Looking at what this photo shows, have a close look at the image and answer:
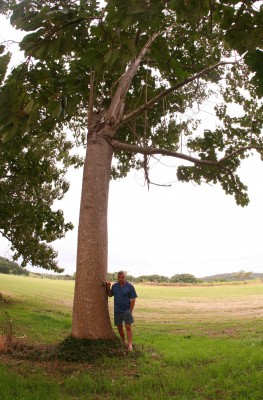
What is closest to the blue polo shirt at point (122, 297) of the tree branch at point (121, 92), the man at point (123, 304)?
the man at point (123, 304)

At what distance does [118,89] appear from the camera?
942cm

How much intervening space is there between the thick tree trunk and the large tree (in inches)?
0.8

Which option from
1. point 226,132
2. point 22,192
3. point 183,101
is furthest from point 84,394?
point 22,192

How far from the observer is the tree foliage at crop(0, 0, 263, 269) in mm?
2605

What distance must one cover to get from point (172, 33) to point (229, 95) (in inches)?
119

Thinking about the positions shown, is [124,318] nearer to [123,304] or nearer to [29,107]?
[123,304]

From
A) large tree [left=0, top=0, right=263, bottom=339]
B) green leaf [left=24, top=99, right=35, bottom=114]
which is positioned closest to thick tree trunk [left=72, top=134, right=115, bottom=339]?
large tree [left=0, top=0, right=263, bottom=339]

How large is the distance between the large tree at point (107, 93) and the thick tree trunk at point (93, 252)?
0.07ft

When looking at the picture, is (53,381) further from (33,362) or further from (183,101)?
(183,101)

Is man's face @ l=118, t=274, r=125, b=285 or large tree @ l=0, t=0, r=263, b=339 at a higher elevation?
large tree @ l=0, t=0, r=263, b=339

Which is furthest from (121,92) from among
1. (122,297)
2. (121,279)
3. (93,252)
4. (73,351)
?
(73,351)

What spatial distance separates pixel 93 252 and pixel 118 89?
4306mm

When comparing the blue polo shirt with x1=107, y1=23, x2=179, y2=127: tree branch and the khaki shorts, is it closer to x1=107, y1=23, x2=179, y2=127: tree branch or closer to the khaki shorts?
the khaki shorts

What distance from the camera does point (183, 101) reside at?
38.7ft
